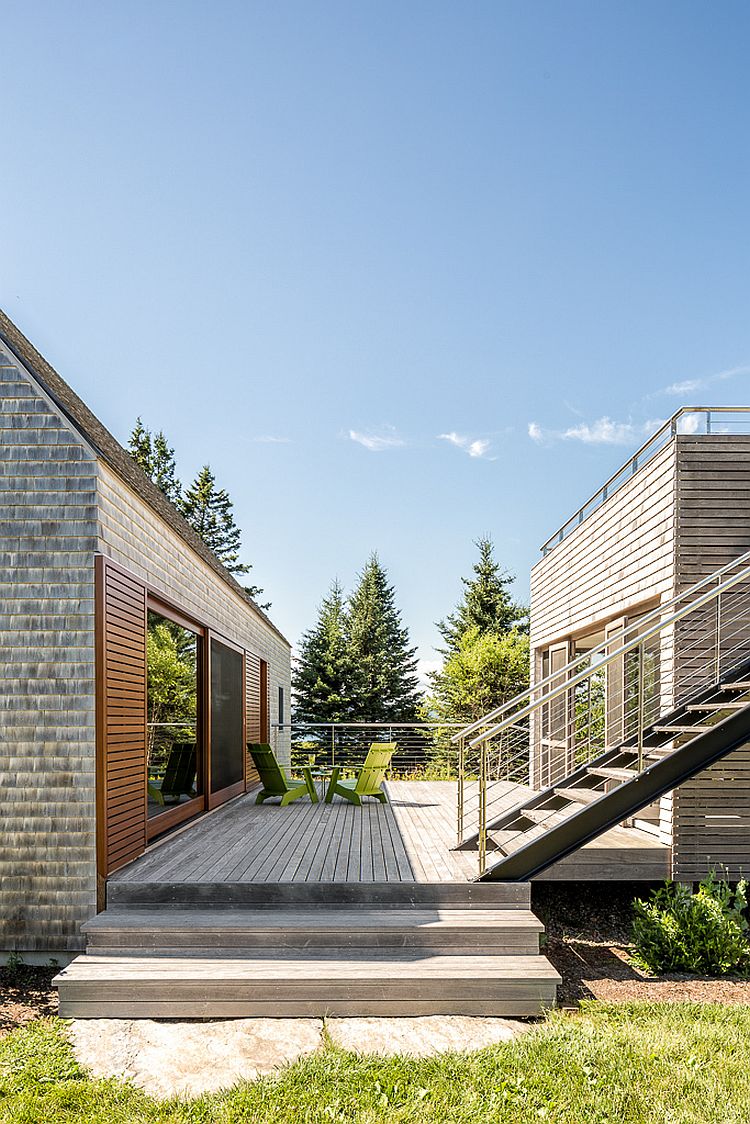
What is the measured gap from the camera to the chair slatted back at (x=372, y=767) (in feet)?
36.8

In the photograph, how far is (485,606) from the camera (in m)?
34.8

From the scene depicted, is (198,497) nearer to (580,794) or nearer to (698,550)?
(698,550)

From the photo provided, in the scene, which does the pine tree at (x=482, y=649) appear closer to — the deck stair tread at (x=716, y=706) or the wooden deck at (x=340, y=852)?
the wooden deck at (x=340, y=852)

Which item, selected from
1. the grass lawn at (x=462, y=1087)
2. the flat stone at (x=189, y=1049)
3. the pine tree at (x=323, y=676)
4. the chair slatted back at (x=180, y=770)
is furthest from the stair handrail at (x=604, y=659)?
the pine tree at (x=323, y=676)

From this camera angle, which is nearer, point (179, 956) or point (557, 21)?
point (179, 956)

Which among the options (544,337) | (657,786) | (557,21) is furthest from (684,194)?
(657,786)

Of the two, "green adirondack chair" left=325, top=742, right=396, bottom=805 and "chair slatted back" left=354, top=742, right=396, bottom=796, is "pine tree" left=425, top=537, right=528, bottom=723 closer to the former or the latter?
"green adirondack chair" left=325, top=742, right=396, bottom=805

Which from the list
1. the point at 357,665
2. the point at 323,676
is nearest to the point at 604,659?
the point at 357,665

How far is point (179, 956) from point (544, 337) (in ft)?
64.7

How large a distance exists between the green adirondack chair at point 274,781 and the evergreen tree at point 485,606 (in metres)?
22.4

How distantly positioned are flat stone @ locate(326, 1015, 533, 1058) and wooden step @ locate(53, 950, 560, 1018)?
0.29 ft

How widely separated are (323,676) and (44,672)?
28.7 meters

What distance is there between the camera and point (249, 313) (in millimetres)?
21016

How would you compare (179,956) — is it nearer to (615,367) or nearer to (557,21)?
(557,21)
